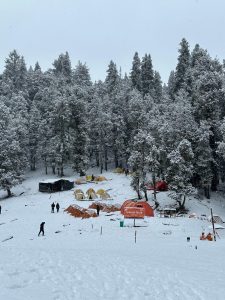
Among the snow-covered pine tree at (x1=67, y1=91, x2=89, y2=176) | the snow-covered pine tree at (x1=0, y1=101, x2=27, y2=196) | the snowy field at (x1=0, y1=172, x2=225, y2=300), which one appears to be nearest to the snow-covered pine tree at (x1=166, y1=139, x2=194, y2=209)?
the snowy field at (x1=0, y1=172, x2=225, y2=300)

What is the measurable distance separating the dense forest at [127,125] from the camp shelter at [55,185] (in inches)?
176

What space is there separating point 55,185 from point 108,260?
4372 centimetres

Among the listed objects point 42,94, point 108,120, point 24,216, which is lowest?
point 24,216

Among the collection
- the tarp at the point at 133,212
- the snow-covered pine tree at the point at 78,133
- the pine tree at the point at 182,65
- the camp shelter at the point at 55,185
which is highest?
the pine tree at the point at 182,65

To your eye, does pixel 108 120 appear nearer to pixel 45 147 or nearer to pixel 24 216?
pixel 45 147

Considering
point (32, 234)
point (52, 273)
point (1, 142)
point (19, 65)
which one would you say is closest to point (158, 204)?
point (32, 234)

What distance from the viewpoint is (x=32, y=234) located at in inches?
1293

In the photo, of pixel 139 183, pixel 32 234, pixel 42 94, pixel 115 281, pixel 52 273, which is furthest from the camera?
pixel 42 94

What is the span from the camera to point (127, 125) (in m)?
79.4

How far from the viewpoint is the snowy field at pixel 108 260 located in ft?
41.5

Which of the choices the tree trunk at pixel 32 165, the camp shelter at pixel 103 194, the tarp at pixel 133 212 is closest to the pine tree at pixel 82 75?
the tree trunk at pixel 32 165

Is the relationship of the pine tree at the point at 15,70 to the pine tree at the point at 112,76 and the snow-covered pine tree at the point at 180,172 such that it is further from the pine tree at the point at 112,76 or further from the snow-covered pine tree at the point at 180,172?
the snow-covered pine tree at the point at 180,172

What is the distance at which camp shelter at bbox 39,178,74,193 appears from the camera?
202 feet

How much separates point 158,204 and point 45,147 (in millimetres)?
35309
